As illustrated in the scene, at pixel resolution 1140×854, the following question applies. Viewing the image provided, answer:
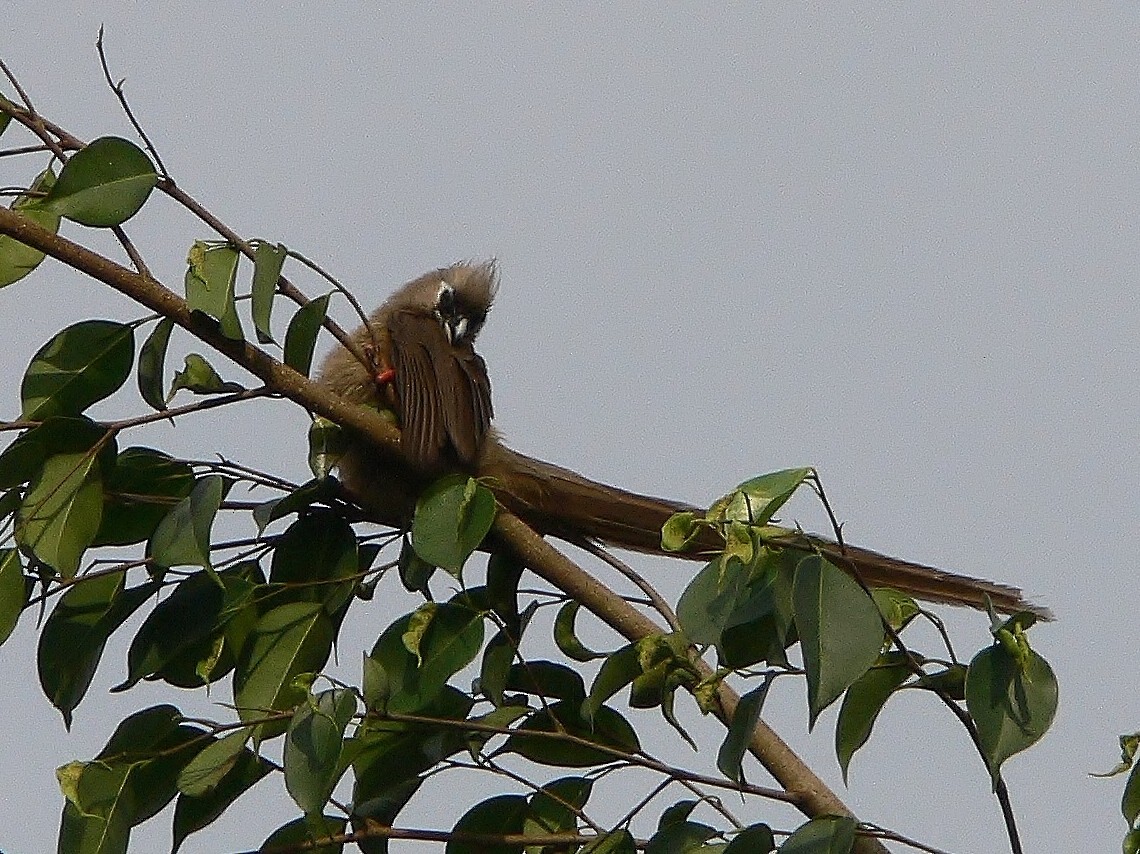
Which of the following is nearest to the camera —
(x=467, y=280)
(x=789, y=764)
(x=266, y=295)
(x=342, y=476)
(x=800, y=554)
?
(x=800, y=554)

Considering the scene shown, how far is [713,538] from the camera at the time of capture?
3.08 metres

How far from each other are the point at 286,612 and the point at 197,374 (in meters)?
0.39

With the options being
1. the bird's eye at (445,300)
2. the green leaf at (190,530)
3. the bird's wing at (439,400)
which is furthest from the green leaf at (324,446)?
the bird's eye at (445,300)

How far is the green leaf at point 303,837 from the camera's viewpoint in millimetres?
2443

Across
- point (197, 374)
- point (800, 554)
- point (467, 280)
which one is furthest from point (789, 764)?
point (467, 280)

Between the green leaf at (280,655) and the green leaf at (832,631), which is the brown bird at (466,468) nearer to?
the green leaf at (280,655)

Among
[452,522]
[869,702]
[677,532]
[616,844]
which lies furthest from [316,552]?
[869,702]

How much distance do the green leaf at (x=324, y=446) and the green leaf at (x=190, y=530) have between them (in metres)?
0.36

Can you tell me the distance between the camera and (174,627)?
259 cm

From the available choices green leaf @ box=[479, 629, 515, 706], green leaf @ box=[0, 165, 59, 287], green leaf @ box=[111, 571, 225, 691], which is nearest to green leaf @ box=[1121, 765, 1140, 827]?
green leaf @ box=[479, 629, 515, 706]

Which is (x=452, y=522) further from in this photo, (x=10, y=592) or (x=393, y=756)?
(x=10, y=592)

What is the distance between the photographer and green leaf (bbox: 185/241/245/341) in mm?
2545

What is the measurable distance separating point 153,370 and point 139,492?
0.20 m

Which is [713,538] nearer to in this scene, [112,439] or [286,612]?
[286,612]
